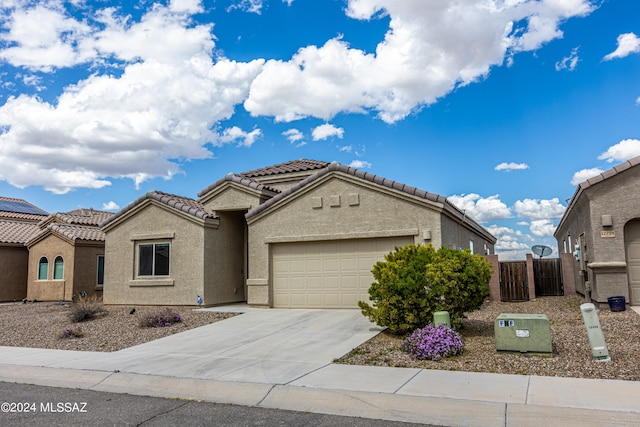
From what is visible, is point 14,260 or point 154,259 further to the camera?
point 14,260

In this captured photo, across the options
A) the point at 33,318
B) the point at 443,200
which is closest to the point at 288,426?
the point at 443,200

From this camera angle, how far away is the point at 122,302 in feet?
61.3

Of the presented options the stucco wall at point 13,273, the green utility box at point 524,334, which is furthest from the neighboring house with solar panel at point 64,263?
the green utility box at point 524,334

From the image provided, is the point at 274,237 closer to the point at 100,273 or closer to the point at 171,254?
the point at 171,254

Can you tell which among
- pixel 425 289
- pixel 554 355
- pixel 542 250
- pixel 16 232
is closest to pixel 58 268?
pixel 16 232

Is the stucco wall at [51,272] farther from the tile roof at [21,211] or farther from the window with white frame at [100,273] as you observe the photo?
the tile roof at [21,211]

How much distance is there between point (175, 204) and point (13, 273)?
1252 centimetres

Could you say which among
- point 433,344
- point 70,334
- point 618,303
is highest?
point 618,303

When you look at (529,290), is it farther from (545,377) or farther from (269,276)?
(545,377)

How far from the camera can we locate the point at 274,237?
1650cm

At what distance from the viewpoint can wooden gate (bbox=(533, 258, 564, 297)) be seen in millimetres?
19688

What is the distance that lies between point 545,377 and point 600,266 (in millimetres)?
7468

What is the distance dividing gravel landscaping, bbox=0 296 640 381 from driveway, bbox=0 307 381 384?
0.65 metres

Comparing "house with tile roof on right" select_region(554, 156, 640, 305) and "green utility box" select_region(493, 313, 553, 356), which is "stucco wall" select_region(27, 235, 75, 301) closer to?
"green utility box" select_region(493, 313, 553, 356)
